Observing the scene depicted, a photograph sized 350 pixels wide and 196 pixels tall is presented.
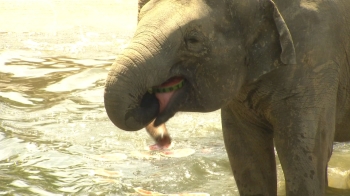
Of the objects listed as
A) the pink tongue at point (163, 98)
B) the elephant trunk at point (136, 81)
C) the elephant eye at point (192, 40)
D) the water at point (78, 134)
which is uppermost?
the elephant eye at point (192, 40)

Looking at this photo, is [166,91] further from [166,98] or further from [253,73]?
[253,73]

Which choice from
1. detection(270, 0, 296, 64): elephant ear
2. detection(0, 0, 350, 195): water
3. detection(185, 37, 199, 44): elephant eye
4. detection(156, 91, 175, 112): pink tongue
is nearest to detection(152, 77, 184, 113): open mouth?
detection(156, 91, 175, 112): pink tongue

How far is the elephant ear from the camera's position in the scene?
16.0 feet

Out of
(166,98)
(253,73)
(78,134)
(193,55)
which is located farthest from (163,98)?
(78,134)

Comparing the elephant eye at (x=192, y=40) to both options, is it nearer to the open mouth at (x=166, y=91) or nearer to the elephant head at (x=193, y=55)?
the elephant head at (x=193, y=55)

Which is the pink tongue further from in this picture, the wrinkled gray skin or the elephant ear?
the elephant ear

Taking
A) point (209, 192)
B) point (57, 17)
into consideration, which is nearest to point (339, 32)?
point (209, 192)

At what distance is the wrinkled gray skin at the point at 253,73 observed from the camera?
458cm

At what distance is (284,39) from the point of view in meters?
4.90

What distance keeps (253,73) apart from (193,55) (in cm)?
43

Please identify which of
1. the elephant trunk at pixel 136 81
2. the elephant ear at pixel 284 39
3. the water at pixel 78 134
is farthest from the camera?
the water at pixel 78 134

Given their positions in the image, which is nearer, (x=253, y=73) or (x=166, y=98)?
(x=166, y=98)

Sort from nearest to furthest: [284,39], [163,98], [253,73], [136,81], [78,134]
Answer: [136,81] < [163,98] < [284,39] < [253,73] < [78,134]

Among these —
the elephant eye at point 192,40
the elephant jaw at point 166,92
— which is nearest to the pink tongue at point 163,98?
the elephant jaw at point 166,92
